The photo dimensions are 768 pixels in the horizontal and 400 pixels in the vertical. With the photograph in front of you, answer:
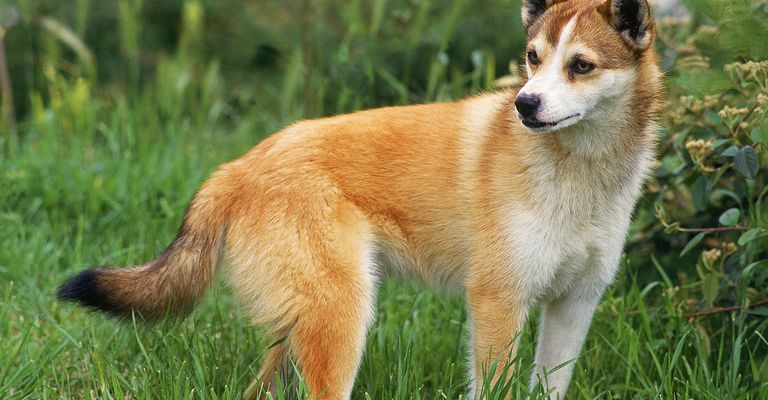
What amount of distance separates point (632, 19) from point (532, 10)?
1.58 feet

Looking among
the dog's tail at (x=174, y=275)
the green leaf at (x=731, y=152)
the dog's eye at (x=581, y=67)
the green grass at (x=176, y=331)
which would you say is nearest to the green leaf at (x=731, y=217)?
the green leaf at (x=731, y=152)

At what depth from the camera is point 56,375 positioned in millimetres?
4152

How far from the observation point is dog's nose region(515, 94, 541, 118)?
11.6 feet

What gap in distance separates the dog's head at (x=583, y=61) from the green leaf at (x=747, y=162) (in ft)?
1.83

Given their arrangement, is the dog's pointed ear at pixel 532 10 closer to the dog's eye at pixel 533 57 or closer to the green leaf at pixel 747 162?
the dog's eye at pixel 533 57

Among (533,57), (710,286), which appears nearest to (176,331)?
(533,57)

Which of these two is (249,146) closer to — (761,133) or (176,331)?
(176,331)

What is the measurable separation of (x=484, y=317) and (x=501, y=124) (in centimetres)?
79

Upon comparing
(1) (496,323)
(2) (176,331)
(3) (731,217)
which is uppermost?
(3) (731,217)

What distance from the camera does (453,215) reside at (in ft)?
13.0

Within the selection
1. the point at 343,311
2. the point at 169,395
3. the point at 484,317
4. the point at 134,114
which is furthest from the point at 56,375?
the point at 134,114

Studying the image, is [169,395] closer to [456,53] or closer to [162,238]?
[162,238]

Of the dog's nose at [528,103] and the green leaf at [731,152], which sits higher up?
the dog's nose at [528,103]

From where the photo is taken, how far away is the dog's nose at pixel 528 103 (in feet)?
11.6
